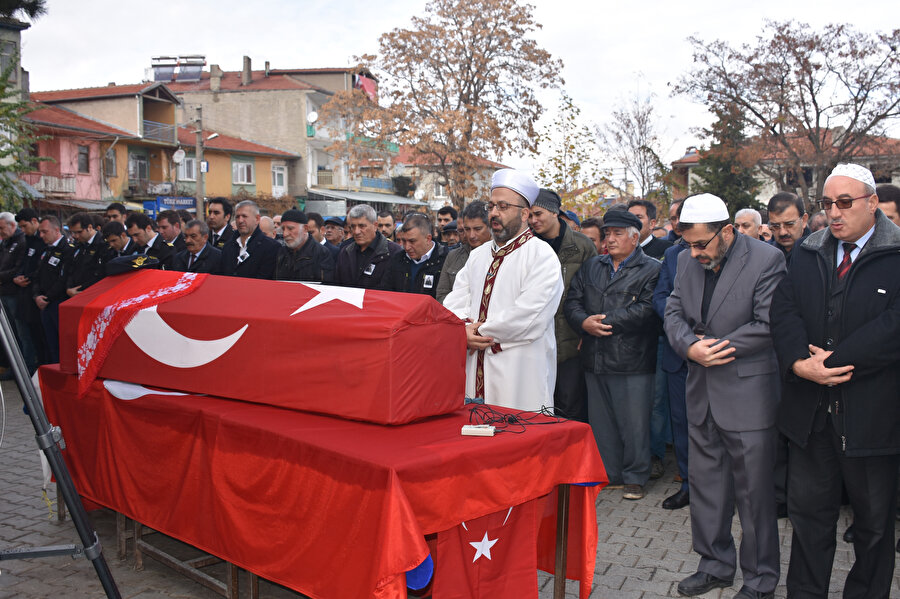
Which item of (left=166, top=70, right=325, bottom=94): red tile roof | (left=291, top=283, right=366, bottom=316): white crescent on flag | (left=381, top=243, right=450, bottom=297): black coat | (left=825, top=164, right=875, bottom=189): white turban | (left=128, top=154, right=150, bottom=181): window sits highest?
(left=166, top=70, right=325, bottom=94): red tile roof

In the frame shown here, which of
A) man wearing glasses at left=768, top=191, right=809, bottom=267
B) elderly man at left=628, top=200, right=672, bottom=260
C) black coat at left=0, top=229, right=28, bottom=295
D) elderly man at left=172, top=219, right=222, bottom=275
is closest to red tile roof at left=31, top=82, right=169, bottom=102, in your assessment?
black coat at left=0, top=229, right=28, bottom=295

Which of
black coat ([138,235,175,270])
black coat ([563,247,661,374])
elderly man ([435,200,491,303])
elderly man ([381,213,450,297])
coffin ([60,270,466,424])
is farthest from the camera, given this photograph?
black coat ([138,235,175,270])

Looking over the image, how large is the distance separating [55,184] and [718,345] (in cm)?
3468

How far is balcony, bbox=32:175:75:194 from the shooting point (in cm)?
3216

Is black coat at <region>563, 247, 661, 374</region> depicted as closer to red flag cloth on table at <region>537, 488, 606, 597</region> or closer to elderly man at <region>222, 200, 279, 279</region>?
red flag cloth on table at <region>537, 488, 606, 597</region>

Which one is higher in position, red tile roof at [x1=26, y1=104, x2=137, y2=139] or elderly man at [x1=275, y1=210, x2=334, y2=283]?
red tile roof at [x1=26, y1=104, x2=137, y2=139]

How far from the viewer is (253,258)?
7516 mm

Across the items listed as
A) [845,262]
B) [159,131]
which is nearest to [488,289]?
[845,262]

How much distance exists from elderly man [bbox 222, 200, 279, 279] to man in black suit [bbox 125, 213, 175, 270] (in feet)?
4.52

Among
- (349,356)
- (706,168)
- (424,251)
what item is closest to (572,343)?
(424,251)

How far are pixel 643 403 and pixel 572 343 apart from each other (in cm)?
68

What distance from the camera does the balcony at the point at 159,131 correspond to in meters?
38.4

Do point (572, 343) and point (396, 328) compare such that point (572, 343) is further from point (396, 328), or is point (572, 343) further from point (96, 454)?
point (96, 454)

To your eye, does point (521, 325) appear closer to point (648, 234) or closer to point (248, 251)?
point (648, 234)
